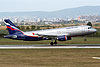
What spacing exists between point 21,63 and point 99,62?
9.54 metres

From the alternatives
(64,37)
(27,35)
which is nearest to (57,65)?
(64,37)

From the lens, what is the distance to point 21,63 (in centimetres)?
3647

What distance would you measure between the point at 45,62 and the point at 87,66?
5938 mm

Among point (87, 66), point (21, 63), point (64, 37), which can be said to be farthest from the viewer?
point (64, 37)

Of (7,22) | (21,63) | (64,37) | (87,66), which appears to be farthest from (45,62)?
(7,22)

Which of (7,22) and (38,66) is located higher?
(7,22)

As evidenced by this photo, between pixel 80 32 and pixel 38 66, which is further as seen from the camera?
pixel 80 32

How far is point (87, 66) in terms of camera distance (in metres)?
33.7

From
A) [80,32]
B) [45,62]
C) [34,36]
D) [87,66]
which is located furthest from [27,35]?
[87,66]

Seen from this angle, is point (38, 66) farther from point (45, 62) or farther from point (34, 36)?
point (34, 36)

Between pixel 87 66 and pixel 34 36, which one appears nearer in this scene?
pixel 87 66

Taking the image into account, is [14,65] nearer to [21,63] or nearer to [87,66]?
[21,63]

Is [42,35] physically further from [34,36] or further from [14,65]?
[14,65]

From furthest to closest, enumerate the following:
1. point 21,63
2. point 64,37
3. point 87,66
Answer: point 64,37
point 21,63
point 87,66
